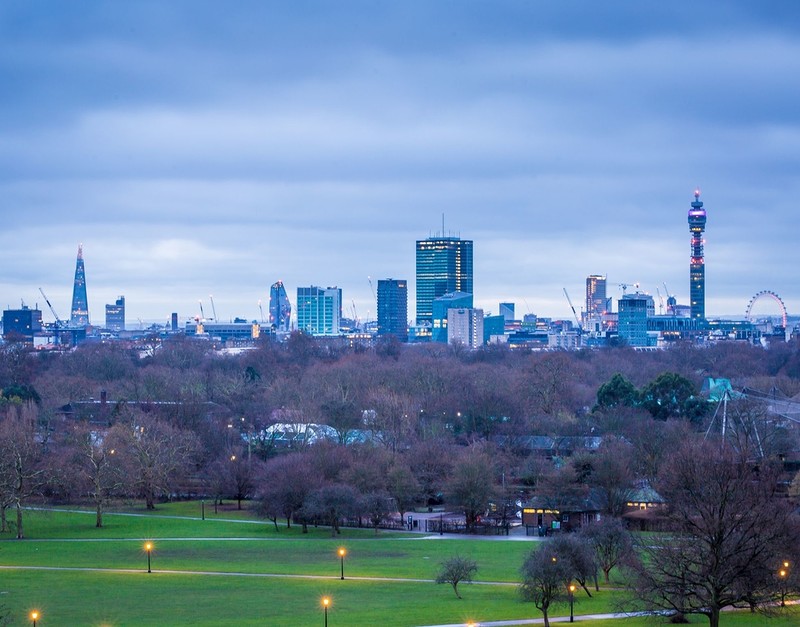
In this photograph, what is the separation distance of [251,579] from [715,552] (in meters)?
21.3

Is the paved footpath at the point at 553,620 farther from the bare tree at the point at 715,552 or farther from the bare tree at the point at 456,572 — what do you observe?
the bare tree at the point at 456,572

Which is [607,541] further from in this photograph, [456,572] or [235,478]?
[235,478]

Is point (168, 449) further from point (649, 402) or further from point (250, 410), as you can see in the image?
point (649, 402)

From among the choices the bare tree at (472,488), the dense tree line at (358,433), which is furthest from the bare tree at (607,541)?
the bare tree at (472,488)

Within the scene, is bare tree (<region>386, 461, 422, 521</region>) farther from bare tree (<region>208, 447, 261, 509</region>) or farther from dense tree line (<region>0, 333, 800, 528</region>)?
bare tree (<region>208, 447, 261, 509</region>)

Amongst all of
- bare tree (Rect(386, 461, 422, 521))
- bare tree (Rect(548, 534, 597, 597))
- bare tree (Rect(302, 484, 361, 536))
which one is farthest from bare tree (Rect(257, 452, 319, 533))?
bare tree (Rect(548, 534, 597, 597))

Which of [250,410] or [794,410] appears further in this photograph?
[250,410]

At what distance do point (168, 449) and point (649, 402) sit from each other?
1655 inches

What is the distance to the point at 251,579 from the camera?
54.9 meters

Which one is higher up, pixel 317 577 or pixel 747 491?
pixel 747 491

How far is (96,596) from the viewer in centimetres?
5131

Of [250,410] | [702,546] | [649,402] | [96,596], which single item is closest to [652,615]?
[702,546]

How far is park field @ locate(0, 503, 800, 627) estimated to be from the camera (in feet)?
153

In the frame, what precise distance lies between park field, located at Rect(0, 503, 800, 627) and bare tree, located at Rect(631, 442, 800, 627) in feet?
9.79
